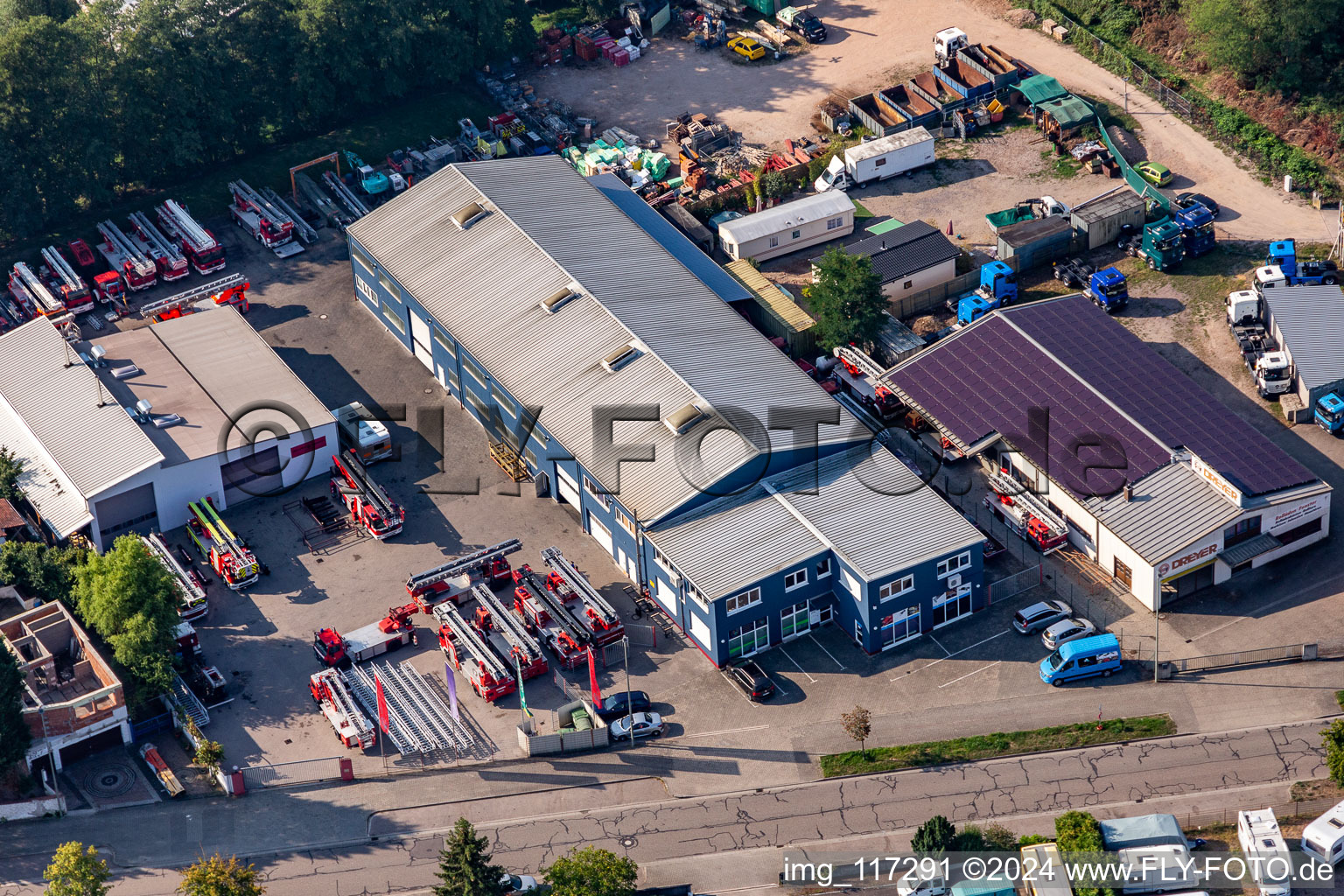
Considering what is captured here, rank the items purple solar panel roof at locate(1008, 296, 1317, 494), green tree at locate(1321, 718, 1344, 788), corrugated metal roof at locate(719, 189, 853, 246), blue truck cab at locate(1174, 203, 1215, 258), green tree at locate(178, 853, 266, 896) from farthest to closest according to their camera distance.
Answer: corrugated metal roof at locate(719, 189, 853, 246) < blue truck cab at locate(1174, 203, 1215, 258) < purple solar panel roof at locate(1008, 296, 1317, 494) < green tree at locate(1321, 718, 1344, 788) < green tree at locate(178, 853, 266, 896)

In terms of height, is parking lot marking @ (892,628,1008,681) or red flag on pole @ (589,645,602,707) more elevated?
red flag on pole @ (589,645,602,707)

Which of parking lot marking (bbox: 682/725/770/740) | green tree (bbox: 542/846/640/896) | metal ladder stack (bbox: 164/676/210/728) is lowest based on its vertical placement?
parking lot marking (bbox: 682/725/770/740)

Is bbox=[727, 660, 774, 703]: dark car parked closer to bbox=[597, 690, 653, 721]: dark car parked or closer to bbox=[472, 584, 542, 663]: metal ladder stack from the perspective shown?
bbox=[597, 690, 653, 721]: dark car parked

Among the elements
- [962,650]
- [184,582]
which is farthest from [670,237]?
[184,582]

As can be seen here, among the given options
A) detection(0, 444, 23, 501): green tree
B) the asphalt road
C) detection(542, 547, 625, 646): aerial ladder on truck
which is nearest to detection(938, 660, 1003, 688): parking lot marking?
the asphalt road

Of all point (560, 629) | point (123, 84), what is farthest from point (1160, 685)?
point (123, 84)

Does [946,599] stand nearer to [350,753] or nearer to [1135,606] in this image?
[1135,606]

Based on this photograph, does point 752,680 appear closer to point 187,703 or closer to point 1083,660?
point 1083,660
